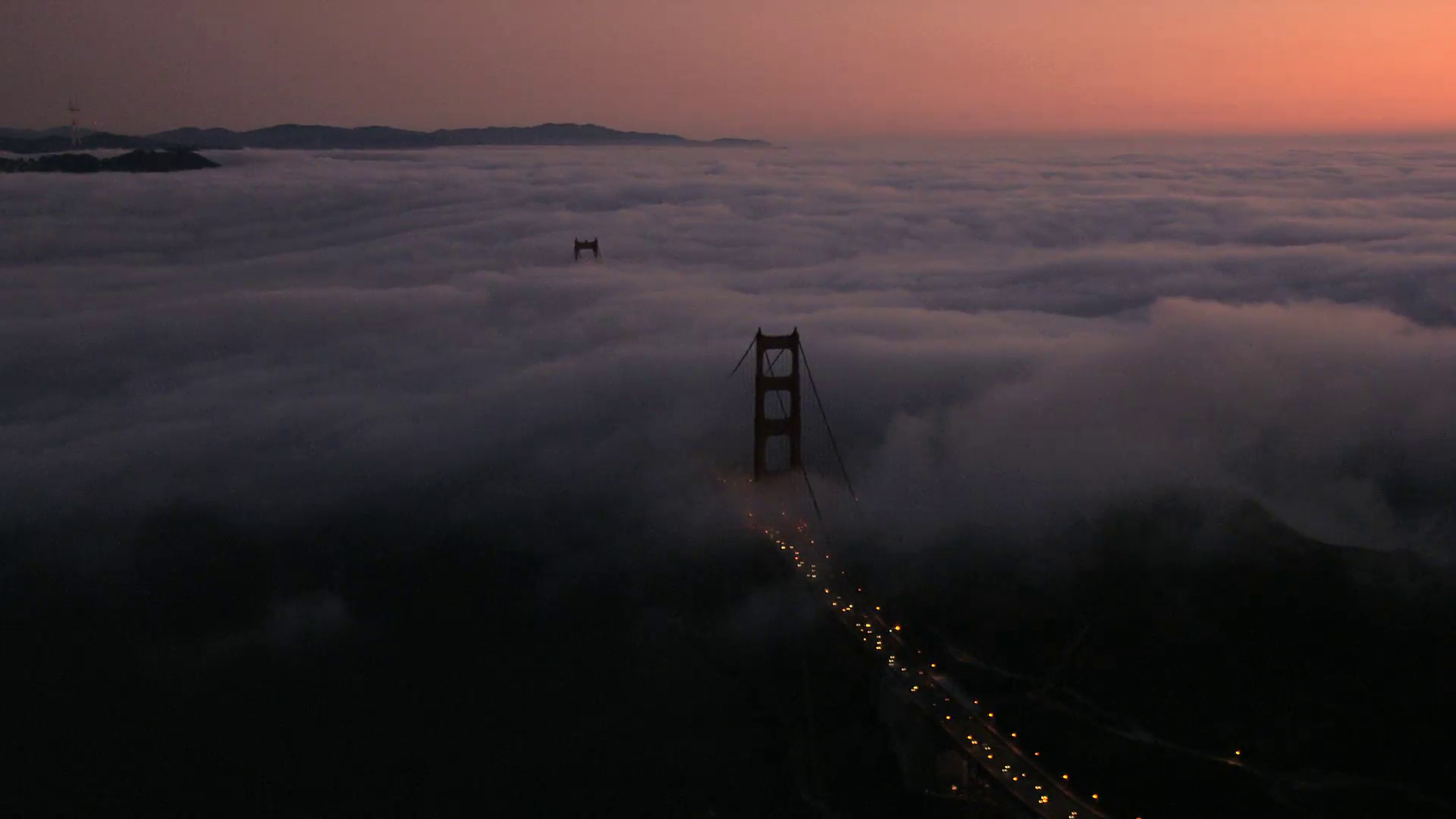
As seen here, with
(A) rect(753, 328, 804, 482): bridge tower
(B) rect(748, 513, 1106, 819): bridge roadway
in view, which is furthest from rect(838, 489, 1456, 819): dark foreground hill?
(A) rect(753, 328, 804, 482): bridge tower

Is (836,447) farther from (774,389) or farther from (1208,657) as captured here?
(1208,657)

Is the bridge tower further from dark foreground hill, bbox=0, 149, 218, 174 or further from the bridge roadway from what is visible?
dark foreground hill, bbox=0, 149, 218, 174

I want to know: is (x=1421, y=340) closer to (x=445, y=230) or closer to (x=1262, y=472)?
(x=1262, y=472)

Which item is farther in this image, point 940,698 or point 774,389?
point 774,389

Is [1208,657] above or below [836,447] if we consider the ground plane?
below

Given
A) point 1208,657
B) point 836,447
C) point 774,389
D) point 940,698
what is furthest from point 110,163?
point 1208,657

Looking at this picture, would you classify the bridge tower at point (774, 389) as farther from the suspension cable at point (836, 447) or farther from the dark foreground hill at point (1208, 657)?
the dark foreground hill at point (1208, 657)

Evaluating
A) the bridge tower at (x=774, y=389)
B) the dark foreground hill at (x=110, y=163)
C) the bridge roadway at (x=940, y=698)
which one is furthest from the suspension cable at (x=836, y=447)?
the dark foreground hill at (x=110, y=163)
